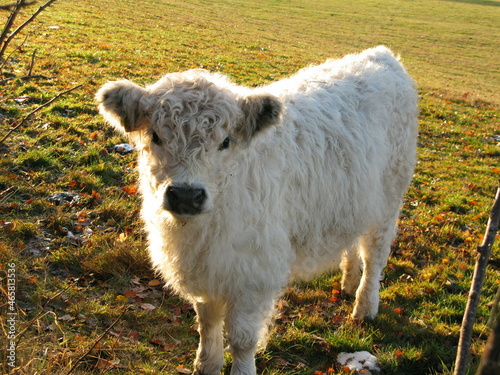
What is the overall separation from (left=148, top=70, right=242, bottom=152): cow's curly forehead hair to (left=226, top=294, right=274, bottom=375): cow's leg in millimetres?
1409

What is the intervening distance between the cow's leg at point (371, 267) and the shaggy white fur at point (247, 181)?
418mm

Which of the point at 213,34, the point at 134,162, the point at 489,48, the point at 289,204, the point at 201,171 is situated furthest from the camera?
the point at 489,48

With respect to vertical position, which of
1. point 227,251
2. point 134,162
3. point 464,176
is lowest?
point 464,176

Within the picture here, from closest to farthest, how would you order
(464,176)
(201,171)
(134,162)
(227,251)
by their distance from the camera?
(201,171) → (227,251) → (134,162) → (464,176)

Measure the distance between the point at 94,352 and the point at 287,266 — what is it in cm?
182

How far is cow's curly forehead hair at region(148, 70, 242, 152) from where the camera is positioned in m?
3.65

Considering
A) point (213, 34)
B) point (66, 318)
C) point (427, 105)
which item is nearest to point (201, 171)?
point (66, 318)

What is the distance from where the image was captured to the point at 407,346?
5031 mm

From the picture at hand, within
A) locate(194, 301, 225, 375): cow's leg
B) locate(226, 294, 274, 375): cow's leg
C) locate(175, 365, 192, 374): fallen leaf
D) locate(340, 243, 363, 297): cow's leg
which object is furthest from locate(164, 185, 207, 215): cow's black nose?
locate(340, 243, 363, 297): cow's leg

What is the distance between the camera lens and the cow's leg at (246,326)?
4107mm

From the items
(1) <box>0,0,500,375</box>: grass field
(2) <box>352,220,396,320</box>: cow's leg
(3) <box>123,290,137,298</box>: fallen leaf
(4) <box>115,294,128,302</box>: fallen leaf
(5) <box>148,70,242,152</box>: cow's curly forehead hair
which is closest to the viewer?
(5) <box>148,70,242,152</box>: cow's curly forehead hair

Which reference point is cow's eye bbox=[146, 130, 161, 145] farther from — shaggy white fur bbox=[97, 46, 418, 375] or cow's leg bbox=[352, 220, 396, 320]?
cow's leg bbox=[352, 220, 396, 320]

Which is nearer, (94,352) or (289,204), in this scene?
(94,352)

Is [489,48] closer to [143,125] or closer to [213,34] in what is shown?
[213,34]
